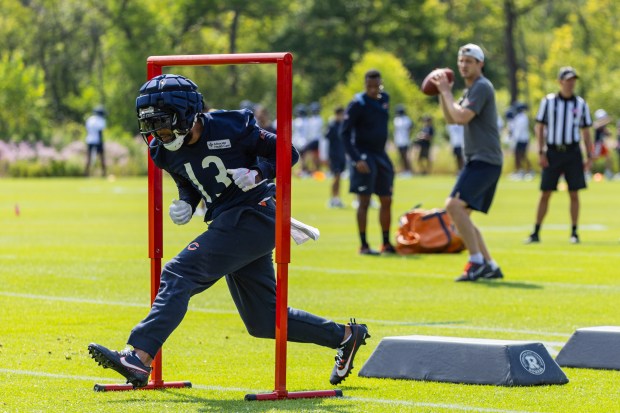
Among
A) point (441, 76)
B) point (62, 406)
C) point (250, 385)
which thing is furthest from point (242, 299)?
point (441, 76)

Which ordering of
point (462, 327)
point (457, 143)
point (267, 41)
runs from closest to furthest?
1. point (462, 327)
2. point (457, 143)
3. point (267, 41)

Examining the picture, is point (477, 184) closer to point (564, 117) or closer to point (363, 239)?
point (363, 239)

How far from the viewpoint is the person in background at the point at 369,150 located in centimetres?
1694

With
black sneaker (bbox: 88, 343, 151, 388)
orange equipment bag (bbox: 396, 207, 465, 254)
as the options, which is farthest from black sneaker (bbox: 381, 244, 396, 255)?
black sneaker (bbox: 88, 343, 151, 388)

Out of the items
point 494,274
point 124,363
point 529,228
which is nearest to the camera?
point 124,363

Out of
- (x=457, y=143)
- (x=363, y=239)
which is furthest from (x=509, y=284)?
(x=457, y=143)

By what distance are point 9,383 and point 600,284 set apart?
284 inches

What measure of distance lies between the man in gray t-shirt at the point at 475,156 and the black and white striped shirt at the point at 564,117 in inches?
184

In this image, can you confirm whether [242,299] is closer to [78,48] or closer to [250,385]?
[250,385]

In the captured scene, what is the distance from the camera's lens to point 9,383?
26.2ft

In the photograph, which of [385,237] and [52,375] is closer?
[52,375]

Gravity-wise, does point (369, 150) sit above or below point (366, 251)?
above

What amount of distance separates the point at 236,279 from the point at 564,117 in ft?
36.9

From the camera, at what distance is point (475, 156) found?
45.1 ft
